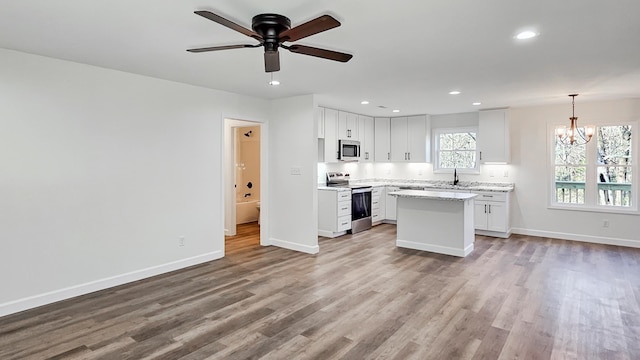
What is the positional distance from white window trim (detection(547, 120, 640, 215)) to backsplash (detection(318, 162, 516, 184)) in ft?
2.16

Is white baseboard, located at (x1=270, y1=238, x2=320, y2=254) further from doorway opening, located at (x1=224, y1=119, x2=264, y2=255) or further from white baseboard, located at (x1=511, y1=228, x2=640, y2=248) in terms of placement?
white baseboard, located at (x1=511, y1=228, x2=640, y2=248)

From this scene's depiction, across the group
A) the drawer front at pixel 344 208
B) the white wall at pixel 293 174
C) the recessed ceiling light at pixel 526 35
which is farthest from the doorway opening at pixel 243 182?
the recessed ceiling light at pixel 526 35

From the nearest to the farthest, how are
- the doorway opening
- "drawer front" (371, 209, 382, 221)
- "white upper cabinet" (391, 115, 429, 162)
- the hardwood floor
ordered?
the hardwood floor → the doorway opening → "drawer front" (371, 209, 382, 221) → "white upper cabinet" (391, 115, 429, 162)

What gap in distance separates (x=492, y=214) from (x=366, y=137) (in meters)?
3.03

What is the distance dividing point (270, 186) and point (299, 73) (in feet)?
7.50

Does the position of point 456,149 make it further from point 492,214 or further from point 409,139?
point 492,214

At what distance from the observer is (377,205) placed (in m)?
7.72

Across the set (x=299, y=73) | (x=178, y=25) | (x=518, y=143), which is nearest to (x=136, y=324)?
(x=178, y=25)

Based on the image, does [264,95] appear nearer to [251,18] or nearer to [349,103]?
[349,103]

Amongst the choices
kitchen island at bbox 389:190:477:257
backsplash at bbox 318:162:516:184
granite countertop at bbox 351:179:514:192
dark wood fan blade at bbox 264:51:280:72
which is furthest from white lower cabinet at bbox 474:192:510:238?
dark wood fan blade at bbox 264:51:280:72

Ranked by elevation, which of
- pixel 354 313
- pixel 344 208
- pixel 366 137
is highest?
pixel 366 137

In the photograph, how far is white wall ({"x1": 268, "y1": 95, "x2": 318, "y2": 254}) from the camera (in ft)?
17.4

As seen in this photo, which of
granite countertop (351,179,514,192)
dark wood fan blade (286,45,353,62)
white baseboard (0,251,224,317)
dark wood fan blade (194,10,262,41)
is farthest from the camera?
granite countertop (351,179,514,192)

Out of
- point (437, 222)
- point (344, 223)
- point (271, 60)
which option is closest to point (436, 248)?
point (437, 222)
